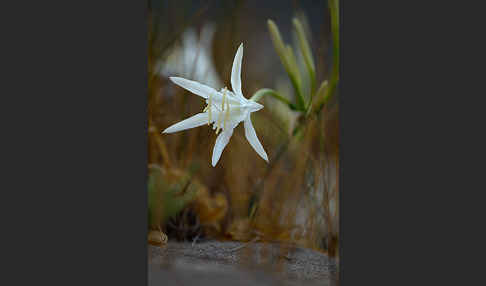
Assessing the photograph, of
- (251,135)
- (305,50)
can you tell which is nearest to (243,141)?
(251,135)

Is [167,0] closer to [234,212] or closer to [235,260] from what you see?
[234,212]

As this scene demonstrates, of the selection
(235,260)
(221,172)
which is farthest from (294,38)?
(235,260)

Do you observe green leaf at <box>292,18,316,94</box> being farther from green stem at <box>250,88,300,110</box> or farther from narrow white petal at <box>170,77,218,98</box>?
narrow white petal at <box>170,77,218,98</box>

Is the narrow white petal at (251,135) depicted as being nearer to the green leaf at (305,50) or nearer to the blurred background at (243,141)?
the blurred background at (243,141)

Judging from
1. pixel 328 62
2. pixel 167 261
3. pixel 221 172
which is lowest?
pixel 167 261

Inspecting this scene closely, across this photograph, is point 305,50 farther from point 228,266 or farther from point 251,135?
point 228,266
